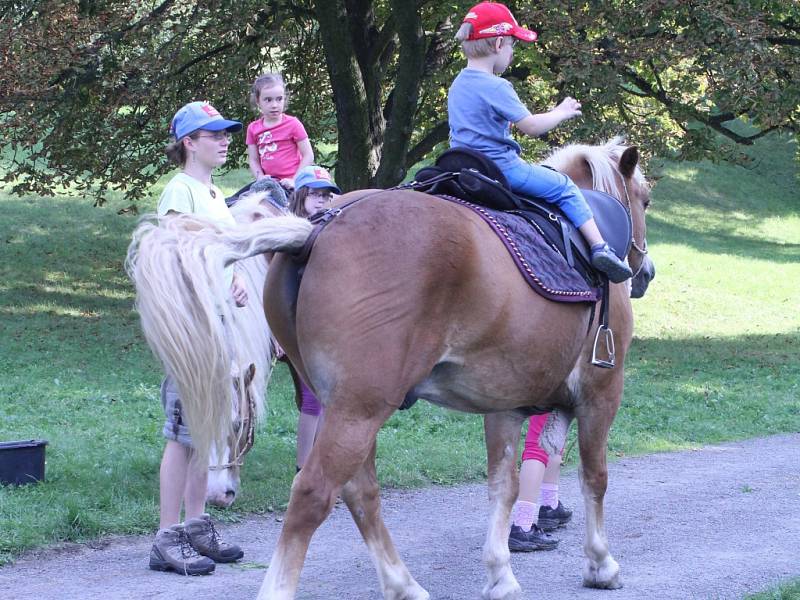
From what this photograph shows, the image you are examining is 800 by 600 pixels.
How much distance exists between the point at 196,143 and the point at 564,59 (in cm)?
832

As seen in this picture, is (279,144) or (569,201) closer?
(569,201)

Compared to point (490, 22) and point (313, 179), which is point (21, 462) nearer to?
point (313, 179)

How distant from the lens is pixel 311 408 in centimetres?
641

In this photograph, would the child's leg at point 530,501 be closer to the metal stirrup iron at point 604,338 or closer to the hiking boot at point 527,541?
the hiking boot at point 527,541

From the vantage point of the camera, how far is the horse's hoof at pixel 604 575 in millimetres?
4977

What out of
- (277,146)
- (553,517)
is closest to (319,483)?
(553,517)

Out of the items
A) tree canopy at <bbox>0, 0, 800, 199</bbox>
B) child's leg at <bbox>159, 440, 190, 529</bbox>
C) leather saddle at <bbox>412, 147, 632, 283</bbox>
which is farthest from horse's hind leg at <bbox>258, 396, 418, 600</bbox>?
tree canopy at <bbox>0, 0, 800, 199</bbox>

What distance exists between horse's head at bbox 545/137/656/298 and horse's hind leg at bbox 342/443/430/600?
208 cm

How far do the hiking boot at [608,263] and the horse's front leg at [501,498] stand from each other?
2.75 ft

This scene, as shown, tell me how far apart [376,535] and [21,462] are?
285cm

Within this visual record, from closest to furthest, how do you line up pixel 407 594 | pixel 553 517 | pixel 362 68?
pixel 407 594, pixel 553 517, pixel 362 68

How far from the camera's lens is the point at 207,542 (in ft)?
17.1

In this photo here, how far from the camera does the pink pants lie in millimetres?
5785

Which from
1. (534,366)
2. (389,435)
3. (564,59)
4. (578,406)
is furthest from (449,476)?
(564,59)
